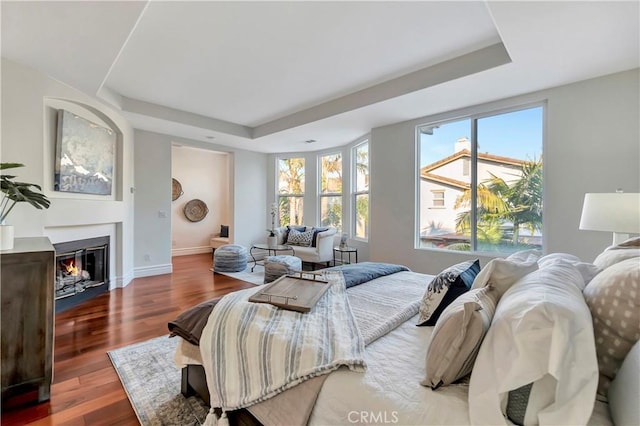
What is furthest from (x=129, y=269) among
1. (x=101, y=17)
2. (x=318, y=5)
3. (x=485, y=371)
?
(x=485, y=371)

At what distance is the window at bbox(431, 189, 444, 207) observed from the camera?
400cm

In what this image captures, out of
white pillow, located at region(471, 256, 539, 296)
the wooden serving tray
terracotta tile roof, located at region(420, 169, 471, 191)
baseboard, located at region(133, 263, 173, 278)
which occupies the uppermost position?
terracotta tile roof, located at region(420, 169, 471, 191)

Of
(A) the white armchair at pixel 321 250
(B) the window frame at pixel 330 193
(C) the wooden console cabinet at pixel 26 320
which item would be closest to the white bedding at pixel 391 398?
(C) the wooden console cabinet at pixel 26 320

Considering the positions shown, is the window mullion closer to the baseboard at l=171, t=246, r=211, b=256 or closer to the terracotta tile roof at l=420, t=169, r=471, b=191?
the terracotta tile roof at l=420, t=169, r=471, b=191

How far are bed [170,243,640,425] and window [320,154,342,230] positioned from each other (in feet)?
15.2

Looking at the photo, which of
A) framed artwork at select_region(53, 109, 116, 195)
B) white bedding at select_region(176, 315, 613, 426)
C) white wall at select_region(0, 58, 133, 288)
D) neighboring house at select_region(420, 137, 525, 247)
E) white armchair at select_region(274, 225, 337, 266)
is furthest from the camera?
white armchair at select_region(274, 225, 337, 266)

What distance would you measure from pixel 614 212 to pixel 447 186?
2.06m

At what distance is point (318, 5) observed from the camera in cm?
211

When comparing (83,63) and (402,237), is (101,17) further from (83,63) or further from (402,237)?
(402,237)

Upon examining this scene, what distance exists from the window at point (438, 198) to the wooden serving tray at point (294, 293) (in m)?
2.65

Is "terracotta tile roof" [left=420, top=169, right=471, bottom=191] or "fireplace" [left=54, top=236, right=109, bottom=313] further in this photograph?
"terracotta tile roof" [left=420, top=169, right=471, bottom=191]

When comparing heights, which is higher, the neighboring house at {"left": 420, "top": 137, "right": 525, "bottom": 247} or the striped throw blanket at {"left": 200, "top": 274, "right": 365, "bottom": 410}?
the neighboring house at {"left": 420, "top": 137, "right": 525, "bottom": 247}

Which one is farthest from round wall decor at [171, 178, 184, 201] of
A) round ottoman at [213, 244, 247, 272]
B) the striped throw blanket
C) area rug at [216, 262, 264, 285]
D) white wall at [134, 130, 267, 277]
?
the striped throw blanket

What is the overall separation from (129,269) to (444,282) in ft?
15.8
